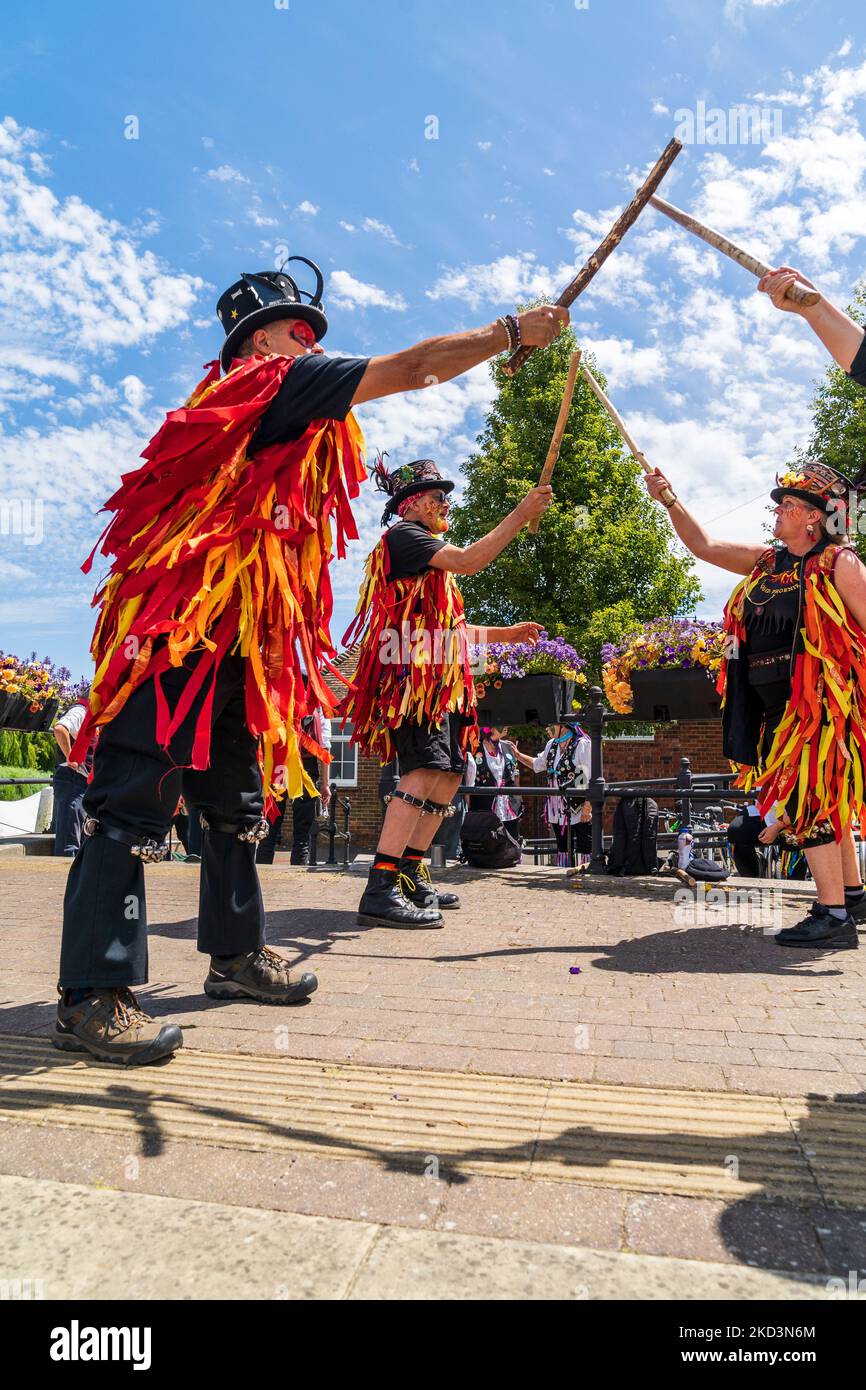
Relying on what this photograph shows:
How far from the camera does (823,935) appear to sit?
368cm

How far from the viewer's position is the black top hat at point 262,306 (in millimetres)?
2695

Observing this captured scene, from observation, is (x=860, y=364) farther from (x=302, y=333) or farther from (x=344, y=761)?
(x=344, y=761)

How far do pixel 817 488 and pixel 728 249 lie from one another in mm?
1310

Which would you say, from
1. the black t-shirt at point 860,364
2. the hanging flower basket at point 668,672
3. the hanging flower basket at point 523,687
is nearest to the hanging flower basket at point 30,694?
the hanging flower basket at point 523,687

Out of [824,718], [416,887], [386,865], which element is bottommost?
[416,887]

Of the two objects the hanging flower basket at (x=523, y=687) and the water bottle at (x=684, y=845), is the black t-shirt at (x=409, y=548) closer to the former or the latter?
the hanging flower basket at (x=523, y=687)

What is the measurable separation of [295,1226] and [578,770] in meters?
7.63

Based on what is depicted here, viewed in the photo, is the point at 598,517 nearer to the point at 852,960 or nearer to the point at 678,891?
the point at 678,891

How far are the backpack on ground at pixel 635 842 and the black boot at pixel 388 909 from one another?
306 cm

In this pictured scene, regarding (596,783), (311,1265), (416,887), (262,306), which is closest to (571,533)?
(596,783)

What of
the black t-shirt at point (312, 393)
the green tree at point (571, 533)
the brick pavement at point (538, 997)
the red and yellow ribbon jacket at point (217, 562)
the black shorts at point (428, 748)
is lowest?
the brick pavement at point (538, 997)
